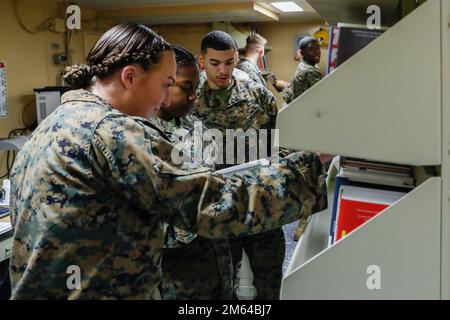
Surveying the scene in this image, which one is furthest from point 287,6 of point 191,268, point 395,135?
point 395,135

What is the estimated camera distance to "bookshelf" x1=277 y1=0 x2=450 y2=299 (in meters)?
0.71

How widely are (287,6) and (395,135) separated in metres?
4.56

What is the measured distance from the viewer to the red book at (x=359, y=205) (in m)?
0.82

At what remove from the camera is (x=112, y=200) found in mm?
937

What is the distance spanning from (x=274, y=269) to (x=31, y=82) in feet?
10.0

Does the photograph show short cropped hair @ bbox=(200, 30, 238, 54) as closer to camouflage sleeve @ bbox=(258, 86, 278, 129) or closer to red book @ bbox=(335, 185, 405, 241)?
camouflage sleeve @ bbox=(258, 86, 278, 129)

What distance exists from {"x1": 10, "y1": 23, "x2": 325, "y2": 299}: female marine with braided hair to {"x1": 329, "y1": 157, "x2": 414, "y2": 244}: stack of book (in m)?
0.07

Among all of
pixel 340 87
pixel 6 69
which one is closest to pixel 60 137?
pixel 340 87

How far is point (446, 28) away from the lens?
70 cm

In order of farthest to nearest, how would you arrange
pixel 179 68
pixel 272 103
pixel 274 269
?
pixel 272 103 → pixel 274 269 → pixel 179 68

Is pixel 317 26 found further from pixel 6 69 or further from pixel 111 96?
pixel 111 96

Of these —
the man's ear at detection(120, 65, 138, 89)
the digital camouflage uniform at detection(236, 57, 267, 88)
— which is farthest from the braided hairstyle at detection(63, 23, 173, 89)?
the digital camouflage uniform at detection(236, 57, 267, 88)

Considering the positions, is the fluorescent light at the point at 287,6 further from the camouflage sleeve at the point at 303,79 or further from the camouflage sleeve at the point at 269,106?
the camouflage sleeve at the point at 269,106

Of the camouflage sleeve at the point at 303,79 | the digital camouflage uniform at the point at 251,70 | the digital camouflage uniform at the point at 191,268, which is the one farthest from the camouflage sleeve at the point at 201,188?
the camouflage sleeve at the point at 303,79
